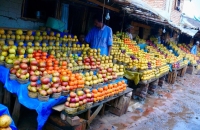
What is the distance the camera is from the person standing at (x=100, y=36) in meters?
6.18

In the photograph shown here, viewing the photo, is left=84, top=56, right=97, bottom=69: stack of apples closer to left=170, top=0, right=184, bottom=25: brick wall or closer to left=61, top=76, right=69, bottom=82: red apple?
left=61, top=76, right=69, bottom=82: red apple

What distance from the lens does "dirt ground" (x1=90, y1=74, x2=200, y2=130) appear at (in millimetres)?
5018

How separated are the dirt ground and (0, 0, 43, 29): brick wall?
374 cm

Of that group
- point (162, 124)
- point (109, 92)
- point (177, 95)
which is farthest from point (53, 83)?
point (177, 95)

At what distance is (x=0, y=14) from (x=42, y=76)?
285cm

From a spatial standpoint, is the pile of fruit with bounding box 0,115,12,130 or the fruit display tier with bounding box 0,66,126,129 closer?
the pile of fruit with bounding box 0,115,12,130

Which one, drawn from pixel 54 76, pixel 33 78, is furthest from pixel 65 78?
pixel 33 78

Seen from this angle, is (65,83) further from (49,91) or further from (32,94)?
(32,94)

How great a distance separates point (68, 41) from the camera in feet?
18.9

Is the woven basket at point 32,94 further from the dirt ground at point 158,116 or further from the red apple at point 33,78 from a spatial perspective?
the dirt ground at point 158,116

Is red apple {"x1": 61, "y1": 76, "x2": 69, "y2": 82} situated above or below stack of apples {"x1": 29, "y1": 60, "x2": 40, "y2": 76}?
below

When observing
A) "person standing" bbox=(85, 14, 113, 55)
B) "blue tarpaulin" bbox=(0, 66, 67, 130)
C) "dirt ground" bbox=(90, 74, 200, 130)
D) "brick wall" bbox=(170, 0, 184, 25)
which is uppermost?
"brick wall" bbox=(170, 0, 184, 25)

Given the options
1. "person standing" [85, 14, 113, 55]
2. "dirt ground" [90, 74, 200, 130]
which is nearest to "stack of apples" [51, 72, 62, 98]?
"dirt ground" [90, 74, 200, 130]

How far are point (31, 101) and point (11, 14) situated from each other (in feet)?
11.2
